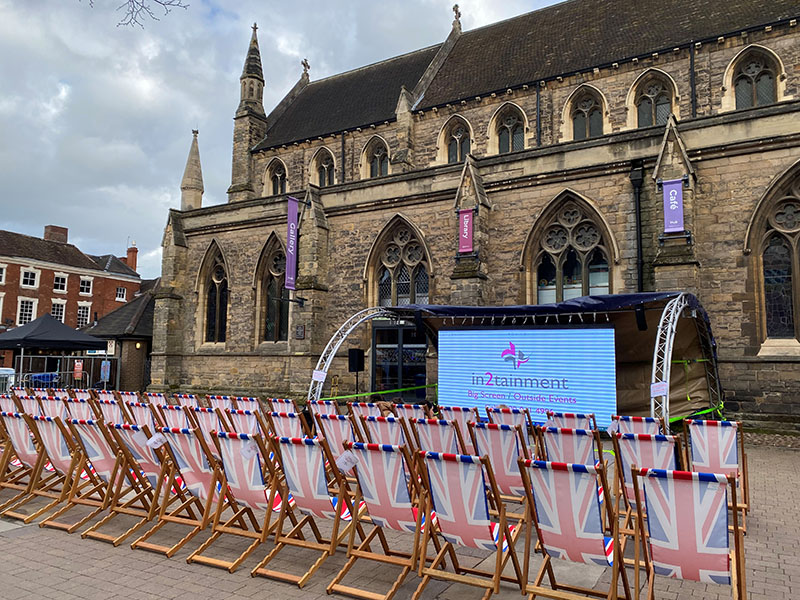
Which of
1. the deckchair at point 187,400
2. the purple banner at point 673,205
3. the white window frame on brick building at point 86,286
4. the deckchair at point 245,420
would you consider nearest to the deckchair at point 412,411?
the deckchair at point 245,420

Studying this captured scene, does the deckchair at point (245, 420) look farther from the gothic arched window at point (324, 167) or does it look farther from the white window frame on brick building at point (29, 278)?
the white window frame on brick building at point (29, 278)

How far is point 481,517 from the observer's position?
11.9 ft

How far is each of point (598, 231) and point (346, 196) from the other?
780 centimetres

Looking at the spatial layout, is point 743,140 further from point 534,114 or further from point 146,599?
point 146,599

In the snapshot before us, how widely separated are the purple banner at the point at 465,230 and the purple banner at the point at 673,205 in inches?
179

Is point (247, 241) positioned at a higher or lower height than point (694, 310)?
higher

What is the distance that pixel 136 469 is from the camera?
5238 mm

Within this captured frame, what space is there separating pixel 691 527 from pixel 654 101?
62.3ft

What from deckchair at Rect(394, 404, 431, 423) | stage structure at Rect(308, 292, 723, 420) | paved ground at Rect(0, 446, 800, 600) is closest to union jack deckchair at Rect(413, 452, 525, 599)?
paved ground at Rect(0, 446, 800, 600)

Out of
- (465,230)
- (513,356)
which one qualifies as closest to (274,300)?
(465,230)

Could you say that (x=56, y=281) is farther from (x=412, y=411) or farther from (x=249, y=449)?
(x=249, y=449)

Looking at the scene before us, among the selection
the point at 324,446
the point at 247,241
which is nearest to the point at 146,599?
the point at 324,446

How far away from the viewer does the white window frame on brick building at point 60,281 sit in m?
40.1

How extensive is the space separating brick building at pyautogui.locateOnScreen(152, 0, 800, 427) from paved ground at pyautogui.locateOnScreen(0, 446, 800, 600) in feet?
27.4
